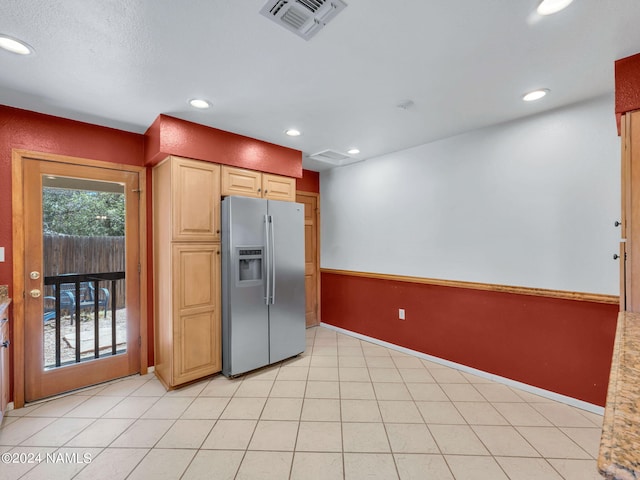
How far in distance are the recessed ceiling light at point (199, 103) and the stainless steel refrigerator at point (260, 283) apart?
2.63 ft

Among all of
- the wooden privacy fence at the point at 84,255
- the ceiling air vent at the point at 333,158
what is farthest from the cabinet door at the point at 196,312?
the ceiling air vent at the point at 333,158

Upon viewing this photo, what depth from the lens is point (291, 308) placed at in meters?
3.27

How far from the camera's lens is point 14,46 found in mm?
1646

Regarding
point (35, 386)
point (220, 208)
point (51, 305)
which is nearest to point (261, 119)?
point (220, 208)

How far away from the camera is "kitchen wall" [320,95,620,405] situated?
2295 mm

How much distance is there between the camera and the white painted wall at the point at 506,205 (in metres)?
2.29

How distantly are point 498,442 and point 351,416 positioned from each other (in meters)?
0.98

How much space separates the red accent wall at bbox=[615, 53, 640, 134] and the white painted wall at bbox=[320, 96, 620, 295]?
55cm

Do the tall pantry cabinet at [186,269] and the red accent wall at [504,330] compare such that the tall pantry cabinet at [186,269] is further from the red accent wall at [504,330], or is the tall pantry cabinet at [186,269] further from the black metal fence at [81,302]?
the red accent wall at [504,330]

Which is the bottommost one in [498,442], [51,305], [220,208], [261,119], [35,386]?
[498,442]

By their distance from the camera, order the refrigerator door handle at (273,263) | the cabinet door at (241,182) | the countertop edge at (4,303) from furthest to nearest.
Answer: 1. the refrigerator door handle at (273,263)
2. the cabinet door at (241,182)
3. the countertop edge at (4,303)

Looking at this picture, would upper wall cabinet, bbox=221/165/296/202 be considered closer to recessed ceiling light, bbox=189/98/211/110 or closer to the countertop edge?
recessed ceiling light, bbox=189/98/211/110

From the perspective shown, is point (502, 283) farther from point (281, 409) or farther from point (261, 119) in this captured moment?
point (261, 119)

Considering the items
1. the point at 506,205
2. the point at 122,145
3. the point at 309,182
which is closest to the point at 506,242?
the point at 506,205
